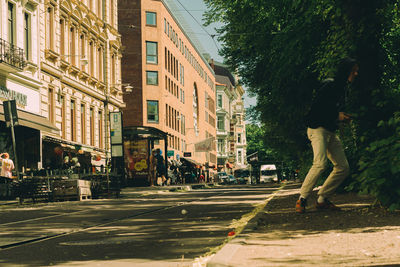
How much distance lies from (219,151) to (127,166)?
89203 millimetres

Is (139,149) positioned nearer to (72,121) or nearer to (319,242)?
(72,121)

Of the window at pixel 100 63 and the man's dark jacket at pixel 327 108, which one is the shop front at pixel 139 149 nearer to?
the window at pixel 100 63

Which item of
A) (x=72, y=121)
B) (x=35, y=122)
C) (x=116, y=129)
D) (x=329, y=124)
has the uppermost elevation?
(x=72, y=121)

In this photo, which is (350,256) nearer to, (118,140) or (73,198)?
(73,198)

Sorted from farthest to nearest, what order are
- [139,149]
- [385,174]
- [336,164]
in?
[139,149] < [336,164] < [385,174]

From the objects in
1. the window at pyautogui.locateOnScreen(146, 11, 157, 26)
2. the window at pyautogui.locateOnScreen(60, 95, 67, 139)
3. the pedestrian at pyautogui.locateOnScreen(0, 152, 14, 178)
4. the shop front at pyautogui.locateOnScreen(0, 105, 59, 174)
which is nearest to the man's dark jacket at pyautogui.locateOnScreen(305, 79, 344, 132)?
the pedestrian at pyautogui.locateOnScreen(0, 152, 14, 178)

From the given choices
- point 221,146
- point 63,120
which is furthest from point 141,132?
point 221,146

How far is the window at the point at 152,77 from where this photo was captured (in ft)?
236

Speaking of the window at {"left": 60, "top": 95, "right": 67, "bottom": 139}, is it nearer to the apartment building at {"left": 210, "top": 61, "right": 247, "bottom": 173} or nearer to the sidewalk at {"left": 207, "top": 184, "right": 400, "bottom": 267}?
the sidewalk at {"left": 207, "top": 184, "right": 400, "bottom": 267}

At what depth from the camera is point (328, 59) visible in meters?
12.9

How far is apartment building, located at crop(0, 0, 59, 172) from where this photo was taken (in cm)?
2816

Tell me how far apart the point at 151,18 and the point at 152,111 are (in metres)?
9.62

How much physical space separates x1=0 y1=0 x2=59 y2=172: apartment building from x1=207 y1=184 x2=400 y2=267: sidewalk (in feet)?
66.1

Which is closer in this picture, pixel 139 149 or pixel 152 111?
pixel 139 149
